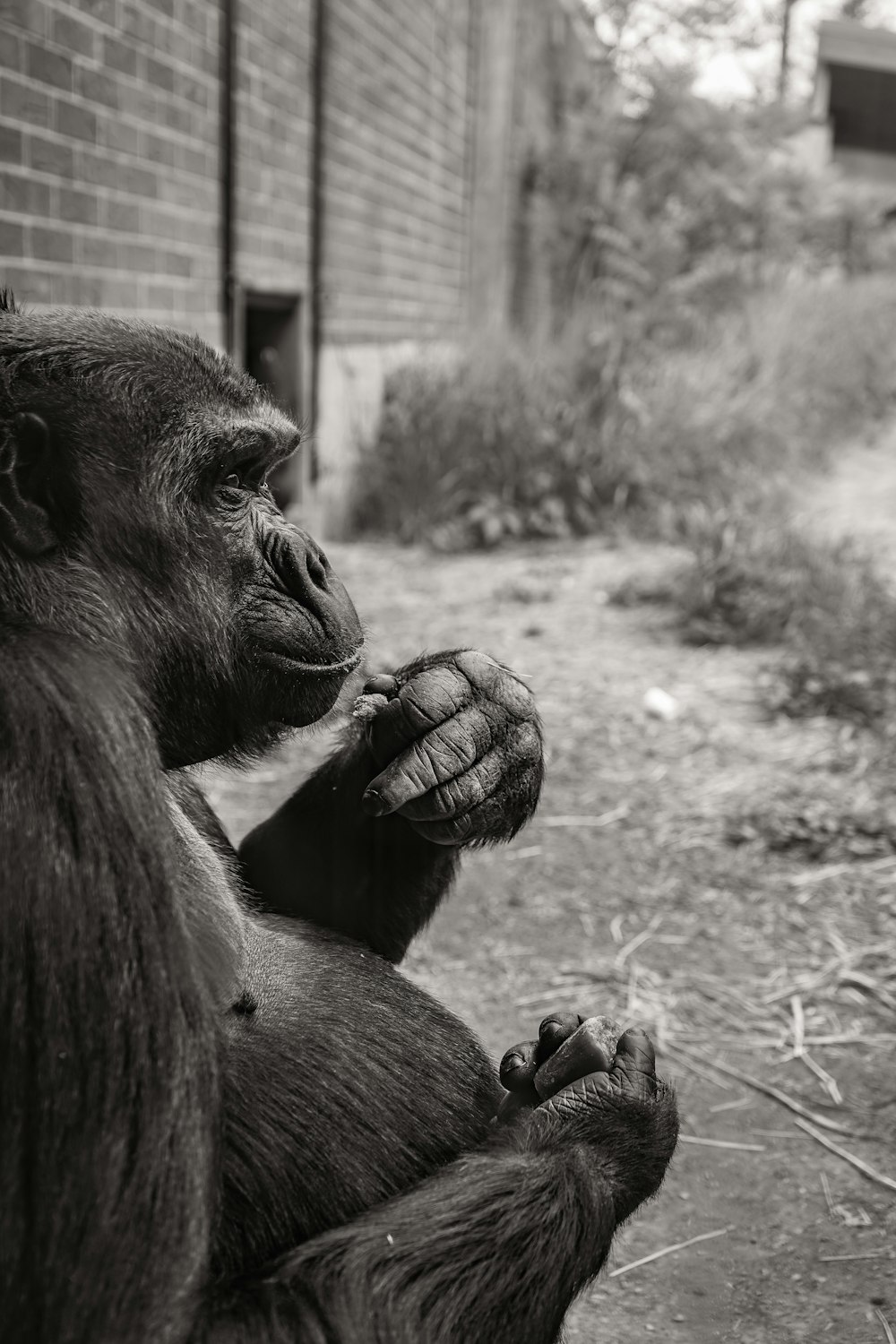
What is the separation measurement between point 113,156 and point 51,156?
64cm

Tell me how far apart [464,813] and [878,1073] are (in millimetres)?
1616

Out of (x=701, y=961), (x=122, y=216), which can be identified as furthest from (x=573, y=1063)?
(x=122, y=216)

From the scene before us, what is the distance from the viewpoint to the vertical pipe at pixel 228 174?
6625mm

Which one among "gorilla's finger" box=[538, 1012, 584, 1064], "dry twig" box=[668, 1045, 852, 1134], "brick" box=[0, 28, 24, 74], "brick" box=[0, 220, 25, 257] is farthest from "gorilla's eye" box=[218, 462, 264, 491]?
"brick" box=[0, 28, 24, 74]

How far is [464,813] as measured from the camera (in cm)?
214

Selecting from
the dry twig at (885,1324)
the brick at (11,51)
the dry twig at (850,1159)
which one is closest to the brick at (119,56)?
the brick at (11,51)

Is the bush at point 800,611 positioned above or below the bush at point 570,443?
below

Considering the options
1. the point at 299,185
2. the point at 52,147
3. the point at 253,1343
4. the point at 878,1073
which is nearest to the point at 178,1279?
the point at 253,1343

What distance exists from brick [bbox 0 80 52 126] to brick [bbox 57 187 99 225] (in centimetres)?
27

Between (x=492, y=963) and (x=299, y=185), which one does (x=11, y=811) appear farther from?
(x=299, y=185)

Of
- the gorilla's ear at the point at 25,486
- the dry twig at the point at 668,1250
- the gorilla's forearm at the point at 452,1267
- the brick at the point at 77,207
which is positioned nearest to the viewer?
the gorilla's forearm at the point at 452,1267

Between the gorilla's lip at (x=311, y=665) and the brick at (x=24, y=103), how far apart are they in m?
3.14

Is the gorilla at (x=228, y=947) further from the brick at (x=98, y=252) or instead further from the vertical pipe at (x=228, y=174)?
the vertical pipe at (x=228, y=174)

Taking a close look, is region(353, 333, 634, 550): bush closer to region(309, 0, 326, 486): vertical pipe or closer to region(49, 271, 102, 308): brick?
region(309, 0, 326, 486): vertical pipe
